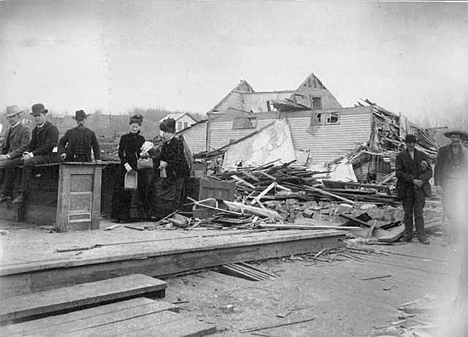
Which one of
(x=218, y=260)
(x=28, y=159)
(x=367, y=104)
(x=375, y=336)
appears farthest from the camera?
(x=367, y=104)

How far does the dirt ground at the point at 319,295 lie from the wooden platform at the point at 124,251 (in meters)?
0.21

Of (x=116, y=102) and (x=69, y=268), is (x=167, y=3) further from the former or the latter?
(x=69, y=268)

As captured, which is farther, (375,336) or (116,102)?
(116,102)

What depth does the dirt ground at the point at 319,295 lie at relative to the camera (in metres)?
4.08

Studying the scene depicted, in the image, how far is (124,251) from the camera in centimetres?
483

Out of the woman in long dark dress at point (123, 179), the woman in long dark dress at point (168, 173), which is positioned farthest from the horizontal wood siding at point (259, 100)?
the woman in long dark dress at point (123, 179)

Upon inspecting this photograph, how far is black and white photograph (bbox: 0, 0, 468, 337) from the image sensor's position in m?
3.88

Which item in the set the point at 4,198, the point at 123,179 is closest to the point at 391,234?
the point at 123,179

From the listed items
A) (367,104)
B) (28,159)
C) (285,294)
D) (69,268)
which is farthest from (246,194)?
(367,104)

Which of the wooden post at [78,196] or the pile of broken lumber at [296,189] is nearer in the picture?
the wooden post at [78,196]

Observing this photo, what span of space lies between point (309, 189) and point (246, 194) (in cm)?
183

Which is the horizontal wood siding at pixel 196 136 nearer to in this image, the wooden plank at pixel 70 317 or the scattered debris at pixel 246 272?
the scattered debris at pixel 246 272

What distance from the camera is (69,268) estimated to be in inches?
167

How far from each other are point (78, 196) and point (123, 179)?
1.91m
